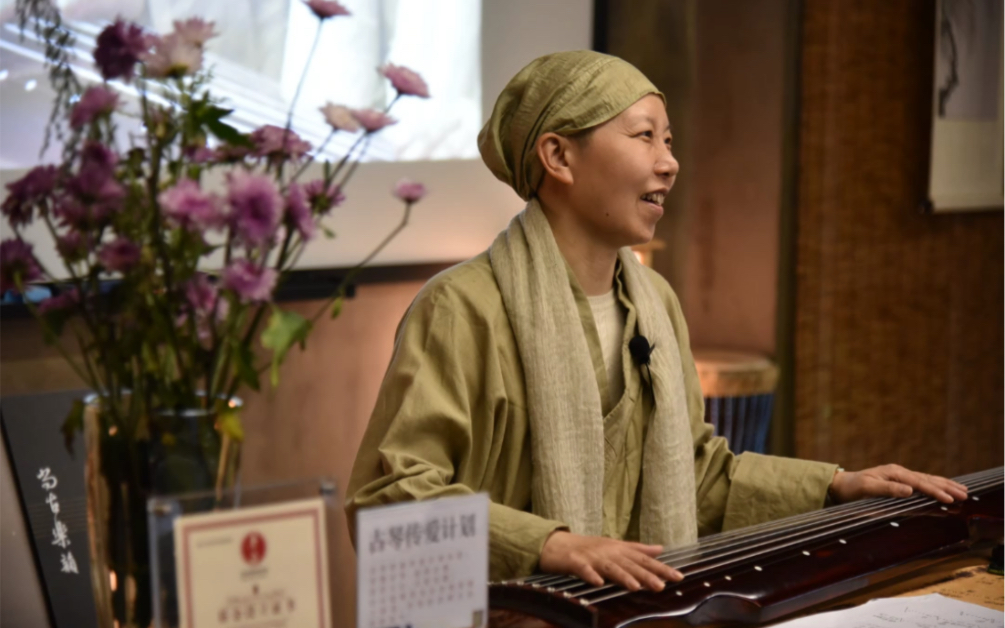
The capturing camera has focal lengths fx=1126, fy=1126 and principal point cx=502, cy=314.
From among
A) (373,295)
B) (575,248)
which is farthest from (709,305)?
(575,248)

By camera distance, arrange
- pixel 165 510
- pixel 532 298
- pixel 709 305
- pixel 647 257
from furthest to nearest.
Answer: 1. pixel 709 305
2. pixel 647 257
3. pixel 532 298
4. pixel 165 510

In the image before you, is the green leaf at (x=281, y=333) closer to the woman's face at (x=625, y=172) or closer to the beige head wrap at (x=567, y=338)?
the beige head wrap at (x=567, y=338)

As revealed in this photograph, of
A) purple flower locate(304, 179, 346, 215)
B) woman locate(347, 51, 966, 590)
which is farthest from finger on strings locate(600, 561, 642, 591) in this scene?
purple flower locate(304, 179, 346, 215)

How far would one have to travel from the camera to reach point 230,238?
93 cm

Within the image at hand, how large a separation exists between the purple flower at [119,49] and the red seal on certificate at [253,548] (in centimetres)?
40

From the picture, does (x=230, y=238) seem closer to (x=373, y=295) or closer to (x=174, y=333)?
(x=174, y=333)

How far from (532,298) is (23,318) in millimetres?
1133

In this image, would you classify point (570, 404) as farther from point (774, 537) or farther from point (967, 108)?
point (967, 108)

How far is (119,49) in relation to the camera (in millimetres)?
946

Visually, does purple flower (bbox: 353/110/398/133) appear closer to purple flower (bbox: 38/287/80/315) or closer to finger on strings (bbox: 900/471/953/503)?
purple flower (bbox: 38/287/80/315)

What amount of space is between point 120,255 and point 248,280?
0.12 meters

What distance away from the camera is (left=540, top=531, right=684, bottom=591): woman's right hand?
124cm

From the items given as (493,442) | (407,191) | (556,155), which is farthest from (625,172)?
(407,191)

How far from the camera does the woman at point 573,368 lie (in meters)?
1.56
